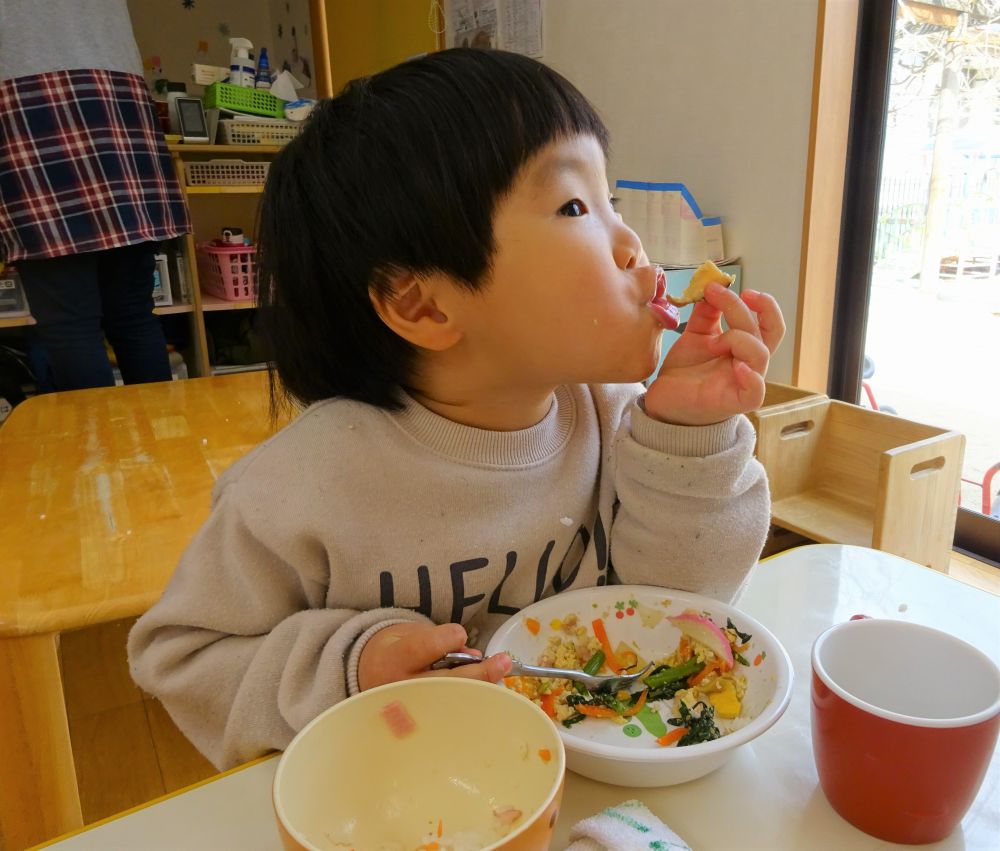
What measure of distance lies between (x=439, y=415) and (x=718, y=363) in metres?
0.23

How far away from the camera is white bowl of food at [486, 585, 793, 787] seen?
46cm

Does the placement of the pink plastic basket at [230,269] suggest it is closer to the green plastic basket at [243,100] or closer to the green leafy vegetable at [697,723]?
the green plastic basket at [243,100]

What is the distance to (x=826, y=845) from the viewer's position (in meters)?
0.43

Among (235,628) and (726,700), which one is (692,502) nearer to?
(726,700)

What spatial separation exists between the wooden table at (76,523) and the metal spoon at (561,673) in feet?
1.52

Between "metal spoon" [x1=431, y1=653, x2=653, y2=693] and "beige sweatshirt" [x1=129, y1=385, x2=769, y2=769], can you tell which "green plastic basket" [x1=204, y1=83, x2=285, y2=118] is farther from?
"metal spoon" [x1=431, y1=653, x2=653, y2=693]

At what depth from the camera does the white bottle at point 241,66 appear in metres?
2.85

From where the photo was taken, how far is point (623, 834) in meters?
0.41

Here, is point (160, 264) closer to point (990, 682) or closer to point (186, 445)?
point (186, 445)

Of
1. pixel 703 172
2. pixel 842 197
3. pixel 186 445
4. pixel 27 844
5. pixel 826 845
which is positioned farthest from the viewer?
pixel 703 172

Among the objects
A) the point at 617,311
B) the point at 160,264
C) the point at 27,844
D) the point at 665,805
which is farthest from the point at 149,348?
the point at 665,805

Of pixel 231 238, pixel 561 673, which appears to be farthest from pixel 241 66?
pixel 561 673

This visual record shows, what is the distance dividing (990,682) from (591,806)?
0.76 ft

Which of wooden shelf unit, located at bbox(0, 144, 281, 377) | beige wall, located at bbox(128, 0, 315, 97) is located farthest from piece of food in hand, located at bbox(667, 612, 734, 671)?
beige wall, located at bbox(128, 0, 315, 97)
